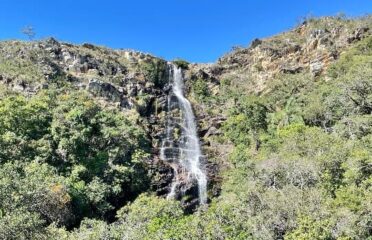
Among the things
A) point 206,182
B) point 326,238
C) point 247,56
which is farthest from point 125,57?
point 326,238

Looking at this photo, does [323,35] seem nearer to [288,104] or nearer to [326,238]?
[288,104]

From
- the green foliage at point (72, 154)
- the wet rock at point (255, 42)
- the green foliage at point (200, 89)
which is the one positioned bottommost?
the green foliage at point (72, 154)

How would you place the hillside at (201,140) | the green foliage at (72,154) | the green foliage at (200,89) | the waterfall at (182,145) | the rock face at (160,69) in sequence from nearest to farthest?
the hillside at (201,140) < the green foliage at (72,154) < the waterfall at (182,145) < the rock face at (160,69) < the green foliage at (200,89)

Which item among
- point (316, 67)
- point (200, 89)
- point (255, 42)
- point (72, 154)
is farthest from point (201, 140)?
point (255, 42)

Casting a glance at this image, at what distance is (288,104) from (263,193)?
36711 millimetres

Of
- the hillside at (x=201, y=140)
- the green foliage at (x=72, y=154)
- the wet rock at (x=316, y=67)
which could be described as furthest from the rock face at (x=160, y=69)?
the green foliage at (x=72, y=154)

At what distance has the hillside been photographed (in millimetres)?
27969

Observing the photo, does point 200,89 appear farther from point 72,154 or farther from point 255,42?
point 72,154

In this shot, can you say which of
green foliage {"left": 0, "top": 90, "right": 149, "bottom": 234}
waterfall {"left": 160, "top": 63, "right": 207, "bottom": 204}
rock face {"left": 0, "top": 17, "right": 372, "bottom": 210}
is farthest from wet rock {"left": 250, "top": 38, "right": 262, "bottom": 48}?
green foliage {"left": 0, "top": 90, "right": 149, "bottom": 234}

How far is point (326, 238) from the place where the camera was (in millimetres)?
24312

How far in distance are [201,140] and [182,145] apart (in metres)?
4.20

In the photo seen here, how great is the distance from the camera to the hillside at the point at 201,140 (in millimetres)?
27969

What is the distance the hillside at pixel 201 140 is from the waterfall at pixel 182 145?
0.72 metres

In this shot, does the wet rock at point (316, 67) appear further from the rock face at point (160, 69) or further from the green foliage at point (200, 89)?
the green foliage at point (200, 89)
